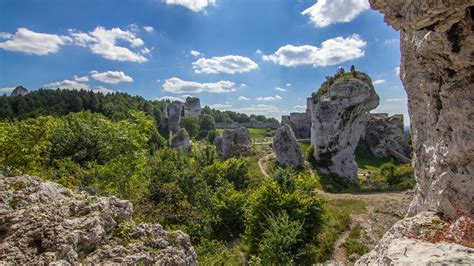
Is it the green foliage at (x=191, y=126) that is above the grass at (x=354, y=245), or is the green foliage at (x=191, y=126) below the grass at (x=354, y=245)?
above

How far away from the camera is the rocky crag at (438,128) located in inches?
226

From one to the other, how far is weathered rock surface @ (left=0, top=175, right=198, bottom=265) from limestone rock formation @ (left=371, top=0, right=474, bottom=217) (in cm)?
828

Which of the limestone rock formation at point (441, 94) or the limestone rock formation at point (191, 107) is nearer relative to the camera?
the limestone rock formation at point (441, 94)

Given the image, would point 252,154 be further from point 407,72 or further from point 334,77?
point 407,72

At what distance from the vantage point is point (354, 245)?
18.7 meters

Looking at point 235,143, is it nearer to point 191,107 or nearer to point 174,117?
point 174,117

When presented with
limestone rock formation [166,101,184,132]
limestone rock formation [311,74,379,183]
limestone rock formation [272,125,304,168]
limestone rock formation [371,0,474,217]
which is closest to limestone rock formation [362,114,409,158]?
limestone rock formation [311,74,379,183]

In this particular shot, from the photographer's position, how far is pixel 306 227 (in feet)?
62.8

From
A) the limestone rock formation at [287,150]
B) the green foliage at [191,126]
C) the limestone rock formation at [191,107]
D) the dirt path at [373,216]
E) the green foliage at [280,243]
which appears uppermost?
the limestone rock formation at [191,107]

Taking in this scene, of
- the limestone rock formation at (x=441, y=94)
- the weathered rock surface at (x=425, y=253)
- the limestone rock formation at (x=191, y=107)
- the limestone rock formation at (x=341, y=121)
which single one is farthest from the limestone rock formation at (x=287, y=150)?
→ the limestone rock formation at (x=191, y=107)

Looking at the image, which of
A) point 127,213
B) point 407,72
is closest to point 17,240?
point 127,213

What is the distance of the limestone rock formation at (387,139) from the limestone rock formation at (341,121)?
20.3 m

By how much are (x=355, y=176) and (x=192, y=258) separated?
34.1m

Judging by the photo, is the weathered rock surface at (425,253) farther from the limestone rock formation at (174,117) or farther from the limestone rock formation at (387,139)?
the limestone rock formation at (174,117)
